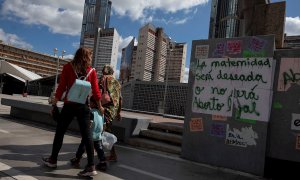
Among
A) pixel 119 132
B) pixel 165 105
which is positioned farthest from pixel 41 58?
pixel 119 132

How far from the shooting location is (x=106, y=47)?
70.4 m

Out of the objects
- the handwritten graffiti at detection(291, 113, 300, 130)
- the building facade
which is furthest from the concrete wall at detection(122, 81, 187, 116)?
the building facade

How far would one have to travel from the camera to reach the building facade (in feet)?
445

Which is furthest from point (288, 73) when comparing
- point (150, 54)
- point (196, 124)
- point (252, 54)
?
point (150, 54)

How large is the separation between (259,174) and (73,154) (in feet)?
10.4

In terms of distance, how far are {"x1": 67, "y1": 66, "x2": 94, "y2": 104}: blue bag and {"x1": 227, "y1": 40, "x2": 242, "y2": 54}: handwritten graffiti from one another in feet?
9.13

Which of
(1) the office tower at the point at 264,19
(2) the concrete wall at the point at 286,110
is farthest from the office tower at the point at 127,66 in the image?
(2) the concrete wall at the point at 286,110

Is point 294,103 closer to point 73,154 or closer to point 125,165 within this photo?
point 125,165

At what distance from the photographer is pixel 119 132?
26.9 ft

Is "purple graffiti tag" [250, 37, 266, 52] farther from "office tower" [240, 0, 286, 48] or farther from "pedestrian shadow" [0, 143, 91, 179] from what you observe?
"pedestrian shadow" [0, 143, 91, 179]

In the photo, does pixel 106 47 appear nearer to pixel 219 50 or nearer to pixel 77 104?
pixel 219 50

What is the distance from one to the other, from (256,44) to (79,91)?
10.2ft

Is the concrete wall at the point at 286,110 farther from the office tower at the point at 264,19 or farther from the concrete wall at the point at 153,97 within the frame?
the concrete wall at the point at 153,97

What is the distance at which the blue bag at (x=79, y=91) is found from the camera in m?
4.64
